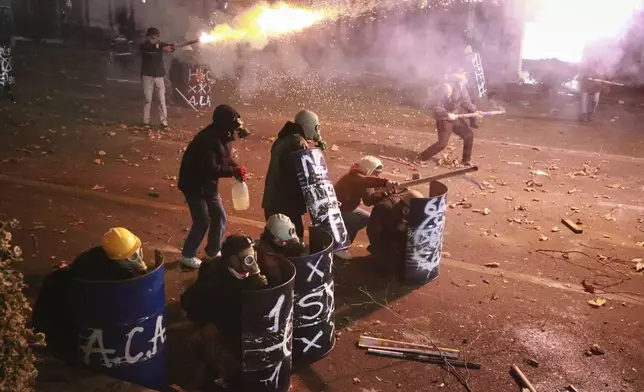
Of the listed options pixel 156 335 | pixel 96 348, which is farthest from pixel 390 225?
pixel 96 348

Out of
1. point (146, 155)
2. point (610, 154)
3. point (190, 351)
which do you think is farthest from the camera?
point (610, 154)

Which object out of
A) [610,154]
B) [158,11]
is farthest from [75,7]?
[610,154]

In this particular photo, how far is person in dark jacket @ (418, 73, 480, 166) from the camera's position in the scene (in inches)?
466

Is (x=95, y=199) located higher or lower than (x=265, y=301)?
lower

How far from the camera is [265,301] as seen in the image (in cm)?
408

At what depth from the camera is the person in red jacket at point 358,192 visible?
692 centimetres

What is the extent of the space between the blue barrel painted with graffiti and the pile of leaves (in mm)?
585

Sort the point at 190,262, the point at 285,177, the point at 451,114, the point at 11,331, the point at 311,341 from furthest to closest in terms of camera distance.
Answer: the point at 451,114 → the point at 190,262 → the point at 285,177 → the point at 311,341 → the point at 11,331

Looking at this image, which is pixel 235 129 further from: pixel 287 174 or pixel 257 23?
pixel 257 23

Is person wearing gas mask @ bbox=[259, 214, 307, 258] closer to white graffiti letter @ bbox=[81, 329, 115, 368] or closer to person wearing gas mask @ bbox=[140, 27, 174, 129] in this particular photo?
white graffiti letter @ bbox=[81, 329, 115, 368]

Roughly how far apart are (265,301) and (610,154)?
40.4 ft

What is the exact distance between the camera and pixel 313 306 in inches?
190

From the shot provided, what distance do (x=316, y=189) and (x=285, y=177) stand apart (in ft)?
1.27

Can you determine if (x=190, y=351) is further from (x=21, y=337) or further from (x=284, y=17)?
(x=284, y=17)
